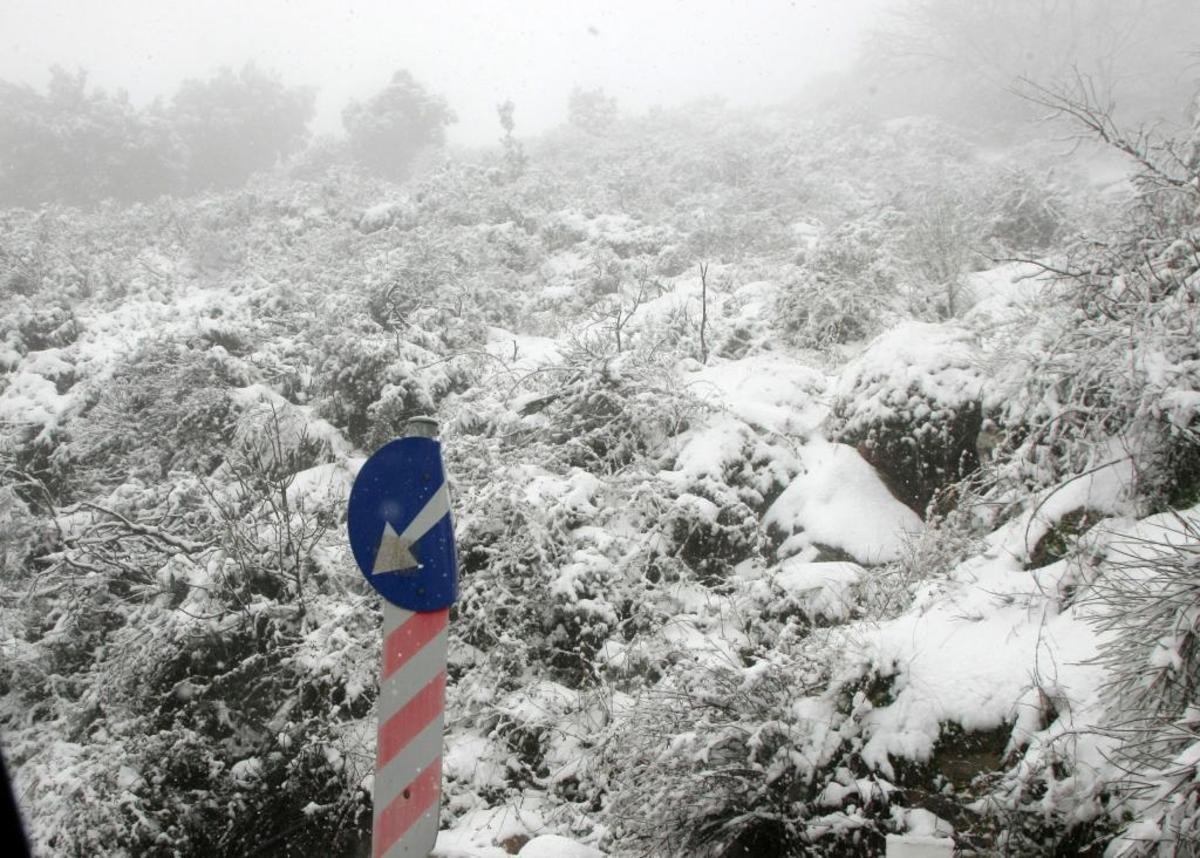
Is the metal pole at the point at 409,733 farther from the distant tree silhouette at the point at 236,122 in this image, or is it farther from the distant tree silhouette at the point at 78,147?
the distant tree silhouette at the point at 236,122

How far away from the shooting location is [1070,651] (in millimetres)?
2715

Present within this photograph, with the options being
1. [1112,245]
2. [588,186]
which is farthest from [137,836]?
[588,186]

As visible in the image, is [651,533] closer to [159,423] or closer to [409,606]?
[409,606]

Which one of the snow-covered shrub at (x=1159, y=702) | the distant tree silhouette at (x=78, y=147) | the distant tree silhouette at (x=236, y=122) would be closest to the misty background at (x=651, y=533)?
the snow-covered shrub at (x=1159, y=702)

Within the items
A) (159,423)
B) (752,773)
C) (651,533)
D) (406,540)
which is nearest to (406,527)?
(406,540)

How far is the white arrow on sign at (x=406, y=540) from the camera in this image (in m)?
1.75

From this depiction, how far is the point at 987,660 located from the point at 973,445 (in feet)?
8.27

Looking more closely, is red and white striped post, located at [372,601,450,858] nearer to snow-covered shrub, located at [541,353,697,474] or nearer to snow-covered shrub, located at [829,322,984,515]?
snow-covered shrub, located at [541,353,697,474]

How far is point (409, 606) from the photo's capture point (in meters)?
1.76

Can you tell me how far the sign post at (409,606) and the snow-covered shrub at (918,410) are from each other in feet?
14.1

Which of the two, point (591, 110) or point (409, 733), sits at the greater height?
point (591, 110)

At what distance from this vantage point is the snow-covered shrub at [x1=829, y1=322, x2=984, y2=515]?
508 centimetres

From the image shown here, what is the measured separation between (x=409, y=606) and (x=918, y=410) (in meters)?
4.61

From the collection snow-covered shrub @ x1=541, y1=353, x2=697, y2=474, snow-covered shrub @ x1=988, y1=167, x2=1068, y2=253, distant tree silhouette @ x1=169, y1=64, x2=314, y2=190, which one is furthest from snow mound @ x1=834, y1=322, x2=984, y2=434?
distant tree silhouette @ x1=169, y1=64, x2=314, y2=190
